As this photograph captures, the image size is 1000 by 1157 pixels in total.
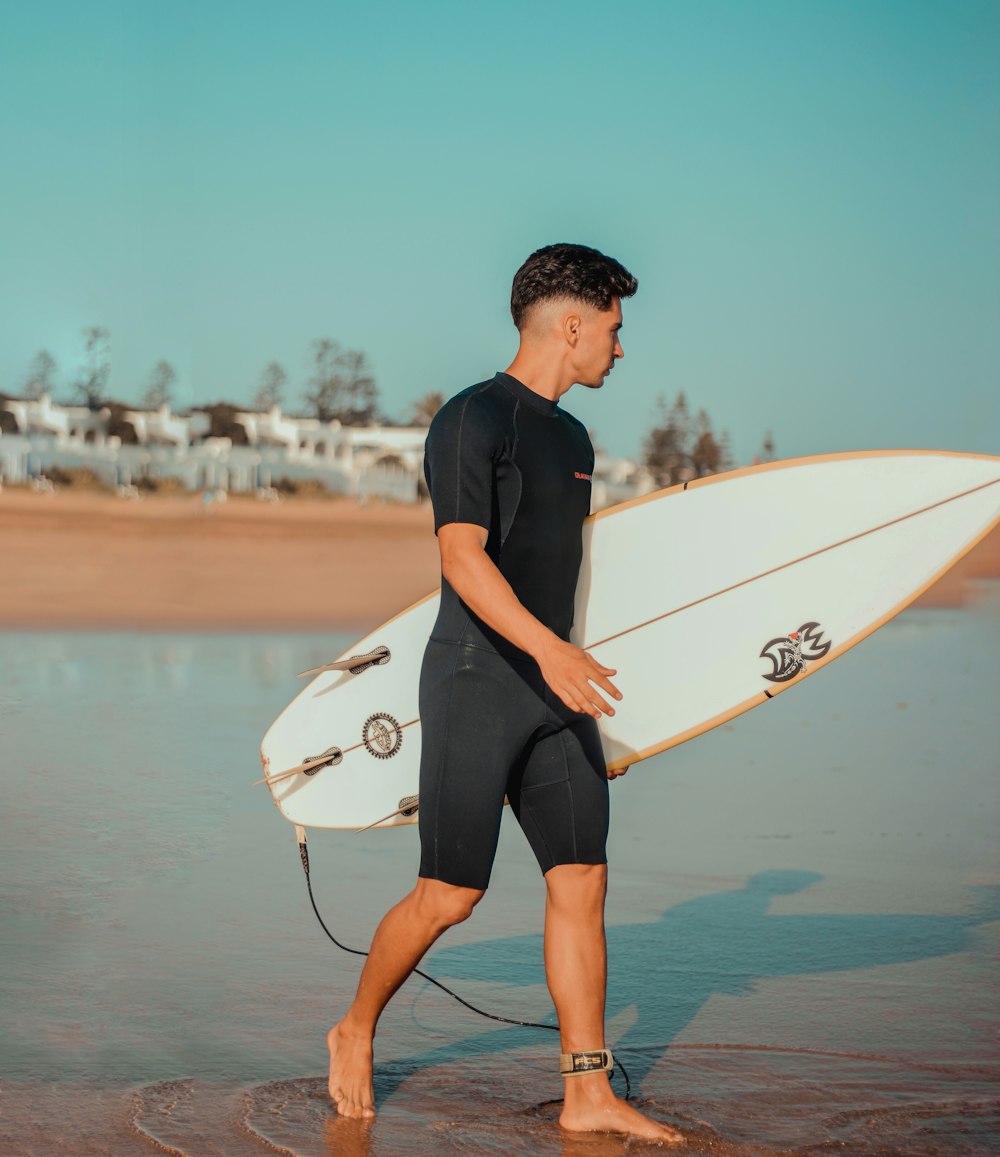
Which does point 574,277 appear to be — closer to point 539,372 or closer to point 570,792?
point 539,372

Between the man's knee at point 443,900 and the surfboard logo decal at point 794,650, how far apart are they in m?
1.13

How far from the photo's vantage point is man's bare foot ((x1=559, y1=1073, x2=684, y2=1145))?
9.11ft

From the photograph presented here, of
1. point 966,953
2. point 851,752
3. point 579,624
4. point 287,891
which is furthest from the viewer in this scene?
point 851,752

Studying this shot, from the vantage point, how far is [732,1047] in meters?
3.33

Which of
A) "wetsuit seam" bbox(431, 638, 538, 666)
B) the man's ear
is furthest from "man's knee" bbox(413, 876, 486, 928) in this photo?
the man's ear

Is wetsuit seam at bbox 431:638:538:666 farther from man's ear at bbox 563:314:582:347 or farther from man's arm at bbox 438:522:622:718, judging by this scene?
man's ear at bbox 563:314:582:347

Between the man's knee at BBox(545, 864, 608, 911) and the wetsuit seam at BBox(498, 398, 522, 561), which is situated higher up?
the wetsuit seam at BBox(498, 398, 522, 561)

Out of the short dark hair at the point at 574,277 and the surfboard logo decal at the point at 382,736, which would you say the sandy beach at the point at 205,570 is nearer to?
the surfboard logo decal at the point at 382,736

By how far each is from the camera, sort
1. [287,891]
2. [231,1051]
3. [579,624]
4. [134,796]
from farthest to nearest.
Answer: [134,796] < [287,891] < [579,624] < [231,1051]

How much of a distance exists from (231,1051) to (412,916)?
68cm

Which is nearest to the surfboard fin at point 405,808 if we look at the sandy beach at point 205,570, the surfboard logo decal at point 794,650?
the surfboard logo decal at point 794,650

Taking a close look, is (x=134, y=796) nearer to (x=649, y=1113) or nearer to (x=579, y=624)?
(x=579, y=624)

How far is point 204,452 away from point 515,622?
51.7 meters

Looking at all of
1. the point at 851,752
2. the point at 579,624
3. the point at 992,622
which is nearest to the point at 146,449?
the point at 992,622
